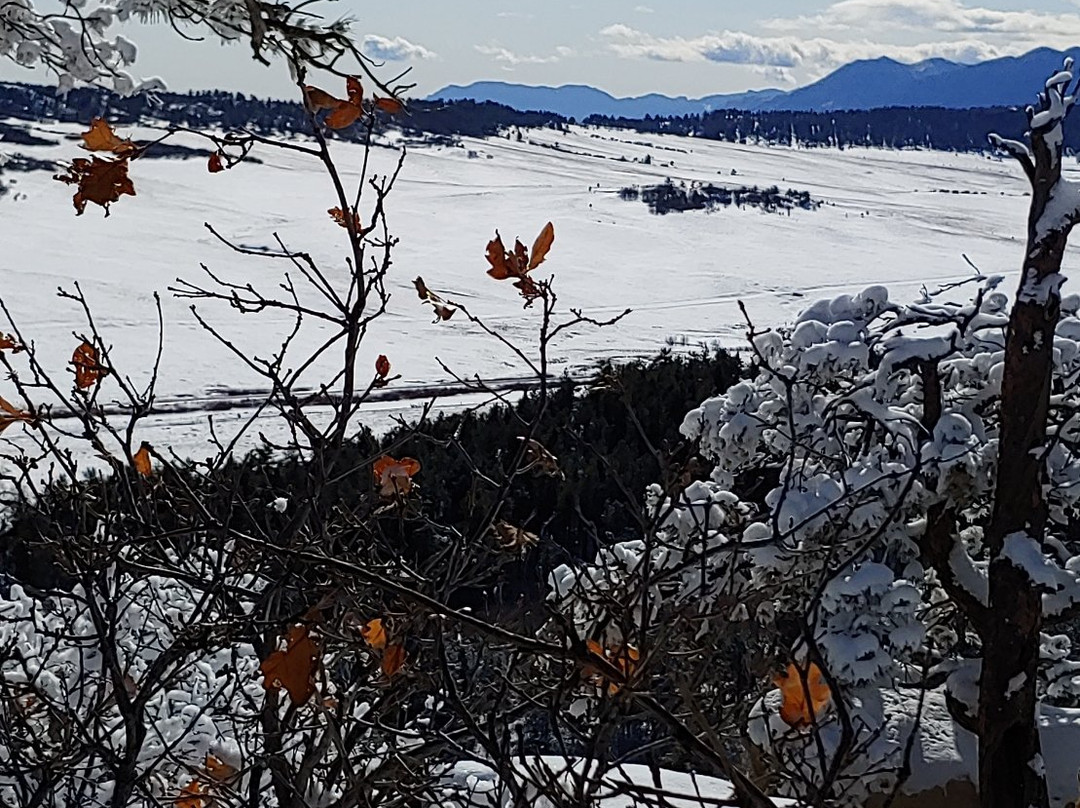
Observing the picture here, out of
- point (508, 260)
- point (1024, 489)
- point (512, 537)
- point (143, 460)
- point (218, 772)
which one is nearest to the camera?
point (508, 260)

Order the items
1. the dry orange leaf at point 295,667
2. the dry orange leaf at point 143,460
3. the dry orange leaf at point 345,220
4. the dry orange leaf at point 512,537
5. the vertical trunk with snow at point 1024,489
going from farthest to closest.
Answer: the vertical trunk with snow at point 1024,489
the dry orange leaf at point 512,537
the dry orange leaf at point 143,460
the dry orange leaf at point 345,220
the dry orange leaf at point 295,667

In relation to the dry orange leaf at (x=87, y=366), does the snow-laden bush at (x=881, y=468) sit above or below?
below

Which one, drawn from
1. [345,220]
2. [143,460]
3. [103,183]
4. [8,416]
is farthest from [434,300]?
[8,416]

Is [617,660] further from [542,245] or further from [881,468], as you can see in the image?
[881,468]

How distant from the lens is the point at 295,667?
1.18m

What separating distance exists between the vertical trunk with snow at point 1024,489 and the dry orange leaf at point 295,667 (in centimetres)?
406

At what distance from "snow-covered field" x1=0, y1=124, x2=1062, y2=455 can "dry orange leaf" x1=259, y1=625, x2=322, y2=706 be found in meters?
11.5

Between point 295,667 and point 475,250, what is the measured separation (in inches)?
1557

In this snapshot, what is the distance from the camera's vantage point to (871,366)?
261 inches

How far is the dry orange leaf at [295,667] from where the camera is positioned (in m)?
1.17

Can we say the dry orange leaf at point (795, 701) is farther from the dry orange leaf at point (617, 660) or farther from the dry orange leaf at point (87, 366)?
the dry orange leaf at point (87, 366)

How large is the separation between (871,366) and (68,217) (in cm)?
3951

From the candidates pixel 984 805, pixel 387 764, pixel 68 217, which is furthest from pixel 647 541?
pixel 68 217

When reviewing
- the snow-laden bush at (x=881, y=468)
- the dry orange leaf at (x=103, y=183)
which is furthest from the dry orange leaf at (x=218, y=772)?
the snow-laden bush at (x=881, y=468)
